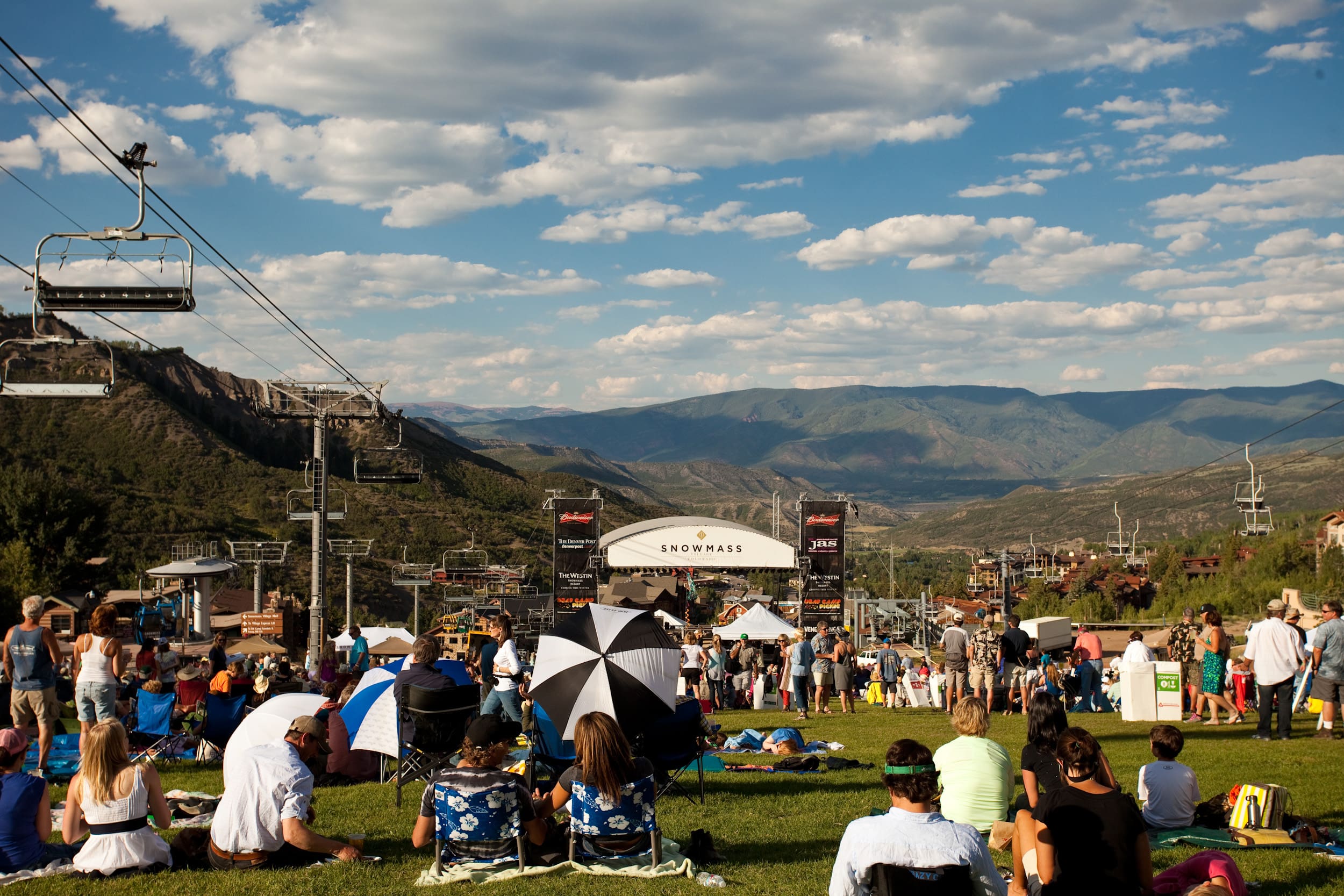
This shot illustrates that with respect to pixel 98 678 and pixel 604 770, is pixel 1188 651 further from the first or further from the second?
pixel 98 678

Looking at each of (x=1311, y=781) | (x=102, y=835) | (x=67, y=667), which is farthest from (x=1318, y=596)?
(x=102, y=835)

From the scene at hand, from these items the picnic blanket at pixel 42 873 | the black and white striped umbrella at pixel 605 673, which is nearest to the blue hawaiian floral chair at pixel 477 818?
the black and white striped umbrella at pixel 605 673

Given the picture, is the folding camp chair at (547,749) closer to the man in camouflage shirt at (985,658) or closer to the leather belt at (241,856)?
the leather belt at (241,856)

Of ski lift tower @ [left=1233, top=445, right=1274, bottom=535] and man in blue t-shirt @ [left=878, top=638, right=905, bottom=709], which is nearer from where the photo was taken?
man in blue t-shirt @ [left=878, top=638, right=905, bottom=709]

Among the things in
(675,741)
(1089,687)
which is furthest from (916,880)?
(1089,687)

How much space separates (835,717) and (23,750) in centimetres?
1147

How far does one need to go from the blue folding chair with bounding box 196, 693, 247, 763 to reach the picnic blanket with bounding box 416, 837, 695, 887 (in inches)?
223

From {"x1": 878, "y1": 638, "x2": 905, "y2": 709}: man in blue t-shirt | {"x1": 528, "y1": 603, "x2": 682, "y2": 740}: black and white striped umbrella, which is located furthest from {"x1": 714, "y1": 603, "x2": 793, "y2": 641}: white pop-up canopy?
{"x1": 528, "y1": 603, "x2": 682, "y2": 740}: black and white striped umbrella

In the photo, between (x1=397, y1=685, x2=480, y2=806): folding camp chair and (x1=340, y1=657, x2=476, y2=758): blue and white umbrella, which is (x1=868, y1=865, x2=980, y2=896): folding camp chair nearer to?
(x1=397, y1=685, x2=480, y2=806): folding camp chair

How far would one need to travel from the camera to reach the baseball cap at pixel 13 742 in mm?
6266

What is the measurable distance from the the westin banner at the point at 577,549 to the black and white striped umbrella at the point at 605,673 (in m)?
36.0

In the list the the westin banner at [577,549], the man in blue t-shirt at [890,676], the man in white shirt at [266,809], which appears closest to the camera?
the man in white shirt at [266,809]

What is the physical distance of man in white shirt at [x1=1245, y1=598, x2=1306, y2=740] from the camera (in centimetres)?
1100

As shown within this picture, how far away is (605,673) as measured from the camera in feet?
25.2
